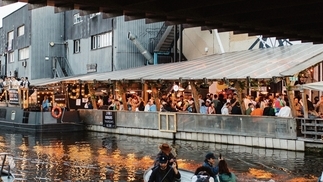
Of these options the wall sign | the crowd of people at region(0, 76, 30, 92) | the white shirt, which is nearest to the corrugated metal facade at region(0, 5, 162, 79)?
the wall sign

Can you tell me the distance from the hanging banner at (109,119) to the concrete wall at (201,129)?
0.28 m

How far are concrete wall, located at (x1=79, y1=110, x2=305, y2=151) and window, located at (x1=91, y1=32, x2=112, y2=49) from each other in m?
13.1

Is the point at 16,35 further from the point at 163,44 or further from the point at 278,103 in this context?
the point at 278,103

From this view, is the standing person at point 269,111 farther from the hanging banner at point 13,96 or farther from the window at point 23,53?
the window at point 23,53

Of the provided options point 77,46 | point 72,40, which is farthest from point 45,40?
point 77,46

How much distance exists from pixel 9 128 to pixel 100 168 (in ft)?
69.6

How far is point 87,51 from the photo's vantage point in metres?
50.2

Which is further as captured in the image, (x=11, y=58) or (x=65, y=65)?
(x=11, y=58)

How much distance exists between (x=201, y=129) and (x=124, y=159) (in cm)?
712

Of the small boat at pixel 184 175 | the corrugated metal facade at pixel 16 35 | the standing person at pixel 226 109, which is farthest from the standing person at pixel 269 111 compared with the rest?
the corrugated metal facade at pixel 16 35

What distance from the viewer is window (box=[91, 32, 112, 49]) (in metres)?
46.3

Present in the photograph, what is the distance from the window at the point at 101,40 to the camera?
4628 cm

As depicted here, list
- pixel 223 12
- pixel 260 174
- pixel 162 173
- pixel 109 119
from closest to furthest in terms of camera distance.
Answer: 1. pixel 162 173
2. pixel 223 12
3. pixel 260 174
4. pixel 109 119

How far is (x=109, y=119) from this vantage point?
3250 centimetres
